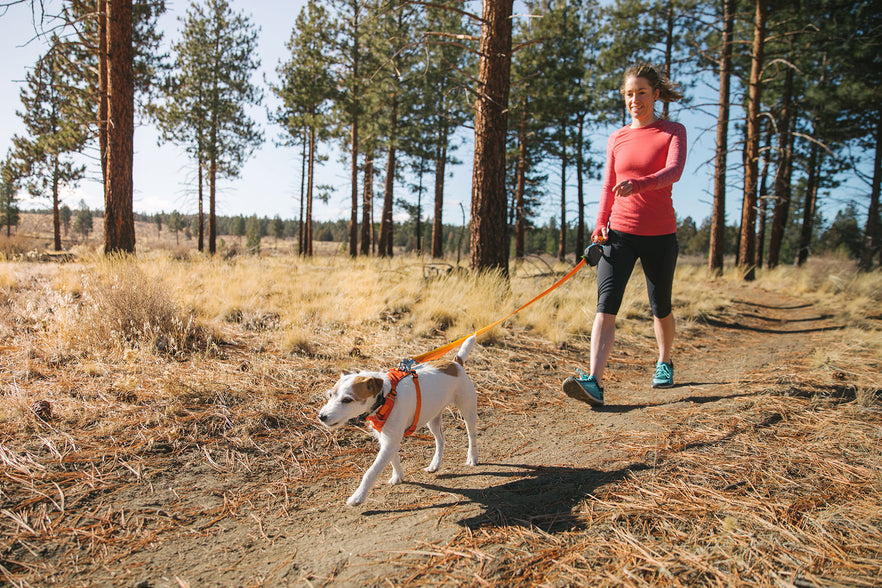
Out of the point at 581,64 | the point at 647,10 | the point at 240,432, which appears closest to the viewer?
the point at 240,432

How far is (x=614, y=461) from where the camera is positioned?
230cm

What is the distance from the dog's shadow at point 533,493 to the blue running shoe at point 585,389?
0.88 meters

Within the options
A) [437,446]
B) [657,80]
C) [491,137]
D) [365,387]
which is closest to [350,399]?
[365,387]

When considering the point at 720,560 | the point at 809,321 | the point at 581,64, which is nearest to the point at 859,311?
the point at 809,321

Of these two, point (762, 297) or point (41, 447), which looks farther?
point (762, 297)

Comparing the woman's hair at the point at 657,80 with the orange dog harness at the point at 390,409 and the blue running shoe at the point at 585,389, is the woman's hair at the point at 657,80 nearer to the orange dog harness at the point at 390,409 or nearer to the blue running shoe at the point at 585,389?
the blue running shoe at the point at 585,389

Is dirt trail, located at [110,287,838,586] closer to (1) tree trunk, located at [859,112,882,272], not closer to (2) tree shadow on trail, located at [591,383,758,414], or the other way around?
(2) tree shadow on trail, located at [591,383,758,414]

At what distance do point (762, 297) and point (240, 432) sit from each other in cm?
1180

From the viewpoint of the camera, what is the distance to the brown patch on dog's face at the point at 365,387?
2.05 m

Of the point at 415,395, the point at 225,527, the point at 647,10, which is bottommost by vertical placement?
the point at 225,527

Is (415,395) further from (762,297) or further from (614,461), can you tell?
(762,297)

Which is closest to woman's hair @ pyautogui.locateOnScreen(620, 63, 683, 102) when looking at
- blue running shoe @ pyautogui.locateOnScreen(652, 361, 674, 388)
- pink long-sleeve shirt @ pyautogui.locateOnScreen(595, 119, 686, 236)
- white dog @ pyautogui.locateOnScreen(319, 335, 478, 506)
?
pink long-sleeve shirt @ pyautogui.locateOnScreen(595, 119, 686, 236)

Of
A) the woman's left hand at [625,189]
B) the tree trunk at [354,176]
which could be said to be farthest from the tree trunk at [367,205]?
the woman's left hand at [625,189]

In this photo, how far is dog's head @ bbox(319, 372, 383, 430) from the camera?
200 cm
